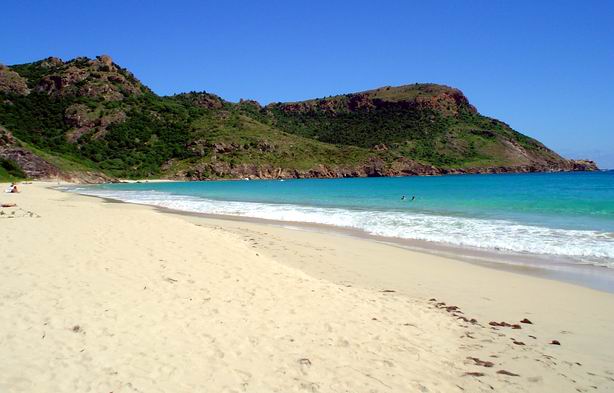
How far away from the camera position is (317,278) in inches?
361

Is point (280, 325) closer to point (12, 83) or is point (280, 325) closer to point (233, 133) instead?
point (233, 133)

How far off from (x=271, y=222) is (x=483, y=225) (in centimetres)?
968

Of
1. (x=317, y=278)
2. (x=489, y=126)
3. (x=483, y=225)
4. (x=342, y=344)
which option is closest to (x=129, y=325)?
(x=342, y=344)

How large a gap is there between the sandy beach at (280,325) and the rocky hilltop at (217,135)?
66.4 metres

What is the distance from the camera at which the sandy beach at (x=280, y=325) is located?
448cm

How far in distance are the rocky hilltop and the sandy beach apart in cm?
6637

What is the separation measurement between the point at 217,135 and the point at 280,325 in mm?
106662

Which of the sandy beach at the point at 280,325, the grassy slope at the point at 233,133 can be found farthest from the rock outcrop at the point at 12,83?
the sandy beach at the point at 280,325

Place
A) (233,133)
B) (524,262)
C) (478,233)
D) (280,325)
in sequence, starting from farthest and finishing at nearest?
(233,133)
(478,233)
(524,262)
(280,325)

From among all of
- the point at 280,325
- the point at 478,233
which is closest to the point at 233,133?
the point at 478,233

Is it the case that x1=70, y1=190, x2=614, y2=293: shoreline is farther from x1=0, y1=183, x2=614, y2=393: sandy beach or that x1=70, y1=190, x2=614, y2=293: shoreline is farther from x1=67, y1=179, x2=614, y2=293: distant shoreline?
x1=0, y1=183, x2=614, y2=393: sandy beach

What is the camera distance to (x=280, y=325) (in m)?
5.96

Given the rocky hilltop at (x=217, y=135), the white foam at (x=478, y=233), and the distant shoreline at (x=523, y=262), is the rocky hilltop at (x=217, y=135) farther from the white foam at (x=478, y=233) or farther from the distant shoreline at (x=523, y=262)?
the distant shoreline at (x=523, y=262)

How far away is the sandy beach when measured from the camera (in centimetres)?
448
